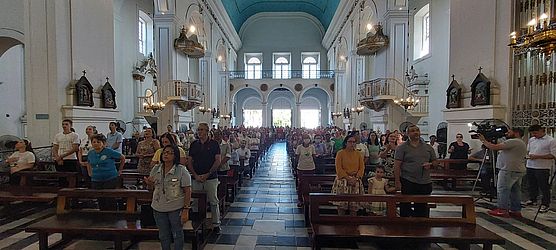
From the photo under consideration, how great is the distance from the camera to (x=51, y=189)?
6637 millimetres

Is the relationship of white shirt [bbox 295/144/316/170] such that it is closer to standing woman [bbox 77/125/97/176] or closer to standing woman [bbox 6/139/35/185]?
standing woman [bbox 77/125/97/176]

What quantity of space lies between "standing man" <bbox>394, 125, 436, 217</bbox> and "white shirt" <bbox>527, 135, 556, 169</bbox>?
317 centimetres

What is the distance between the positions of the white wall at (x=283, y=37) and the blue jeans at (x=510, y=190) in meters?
32.1

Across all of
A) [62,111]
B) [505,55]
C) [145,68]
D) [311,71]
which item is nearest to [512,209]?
[505,55]

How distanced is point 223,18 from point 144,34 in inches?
260

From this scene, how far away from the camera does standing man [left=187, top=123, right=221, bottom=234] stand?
5.23 metres

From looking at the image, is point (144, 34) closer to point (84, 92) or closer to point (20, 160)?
point (84, 92)

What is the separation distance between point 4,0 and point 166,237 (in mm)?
Result: 10904

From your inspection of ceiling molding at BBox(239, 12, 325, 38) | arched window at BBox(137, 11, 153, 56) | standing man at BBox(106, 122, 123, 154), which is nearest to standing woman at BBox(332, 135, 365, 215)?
standing man at BBox(106, 122, 123, 154)

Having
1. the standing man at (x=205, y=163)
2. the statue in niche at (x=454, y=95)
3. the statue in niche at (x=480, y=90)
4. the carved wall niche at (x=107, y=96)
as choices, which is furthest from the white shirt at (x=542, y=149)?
the carved wall niche at (x=107, y=96)

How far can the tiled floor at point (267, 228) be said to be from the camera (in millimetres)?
4852

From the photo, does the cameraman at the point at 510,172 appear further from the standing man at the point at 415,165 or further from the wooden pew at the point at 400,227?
Answer: the wooden pew at the point at 400,227

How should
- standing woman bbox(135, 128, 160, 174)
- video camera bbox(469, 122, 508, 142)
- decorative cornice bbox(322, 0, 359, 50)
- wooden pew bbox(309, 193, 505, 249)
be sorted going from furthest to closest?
1. decorative cornice bbox(322, 0, 359, 50)
2. video camera bbox(469, 122, 508, 142)
3. standing woman bbox(135, 128, 160, 174)
4. wooden pew bbox(309, 193, 505, 249)

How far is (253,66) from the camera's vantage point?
38312 mm
